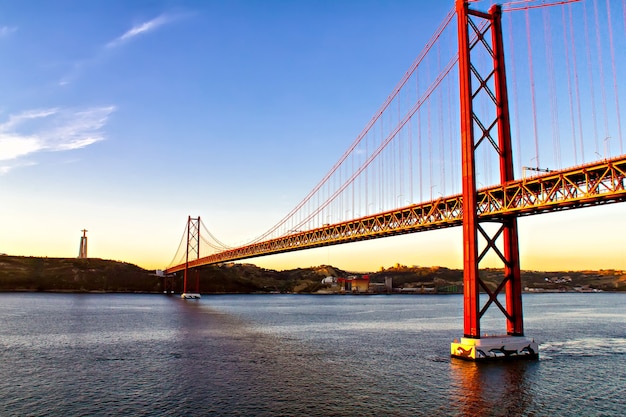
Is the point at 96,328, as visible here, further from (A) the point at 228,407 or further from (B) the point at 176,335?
(A) the point at 228,407

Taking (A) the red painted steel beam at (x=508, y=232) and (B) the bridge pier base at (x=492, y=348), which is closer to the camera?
(B) the bridge pier base at (x=492, y=348)

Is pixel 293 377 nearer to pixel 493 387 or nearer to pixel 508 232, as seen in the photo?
pixel 493 387

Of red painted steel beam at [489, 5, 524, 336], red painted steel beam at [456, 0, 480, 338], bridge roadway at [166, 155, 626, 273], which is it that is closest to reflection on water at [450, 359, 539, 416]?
red painted steel beam at [456, 0, 480, 338]

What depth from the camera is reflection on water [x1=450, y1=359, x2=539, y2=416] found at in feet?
72.1

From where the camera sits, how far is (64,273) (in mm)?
187125

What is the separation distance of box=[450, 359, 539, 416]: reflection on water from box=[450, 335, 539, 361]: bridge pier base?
49 centimetres

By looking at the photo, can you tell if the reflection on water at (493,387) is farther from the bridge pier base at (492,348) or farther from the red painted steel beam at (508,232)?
the red painted steel beam at (508,232)

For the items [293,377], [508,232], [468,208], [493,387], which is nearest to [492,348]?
[493,387]

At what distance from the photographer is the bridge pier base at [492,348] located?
31.2 m

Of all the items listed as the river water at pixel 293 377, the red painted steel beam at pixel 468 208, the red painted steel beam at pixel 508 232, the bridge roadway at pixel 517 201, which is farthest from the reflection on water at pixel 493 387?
the bridge roadway at pixel 517 201

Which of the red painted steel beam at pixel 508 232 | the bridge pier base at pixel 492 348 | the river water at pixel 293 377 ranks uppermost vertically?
the red painted steel beam at pixel 508 232

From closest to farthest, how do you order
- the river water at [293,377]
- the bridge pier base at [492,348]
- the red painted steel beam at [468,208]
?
the river water at [293,377] < the red painted steel beam at [468,208] < the bridge pier base at [492,348]

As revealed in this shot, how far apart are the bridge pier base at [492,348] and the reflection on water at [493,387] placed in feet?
1.59

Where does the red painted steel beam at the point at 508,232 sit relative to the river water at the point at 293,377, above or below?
above
